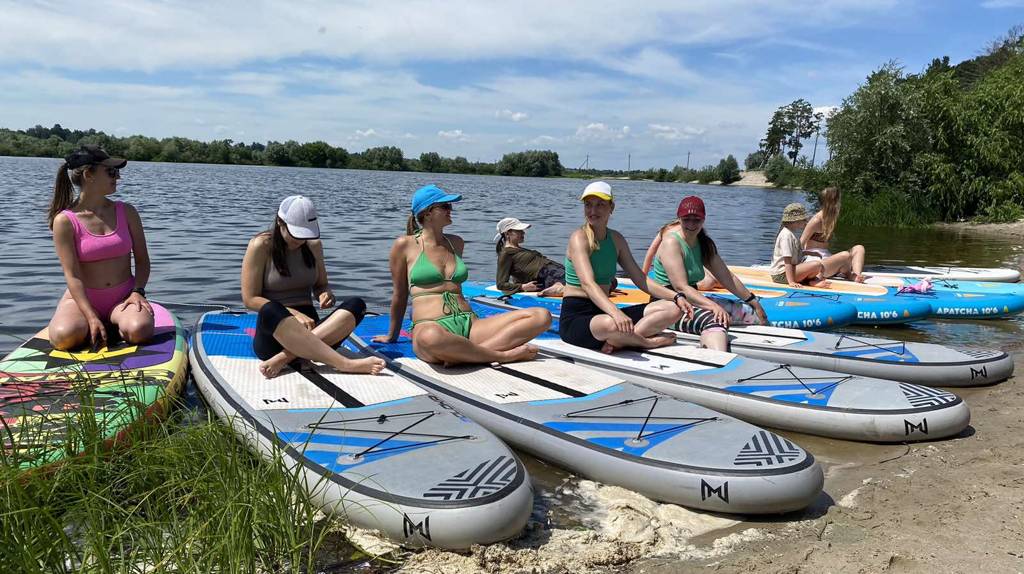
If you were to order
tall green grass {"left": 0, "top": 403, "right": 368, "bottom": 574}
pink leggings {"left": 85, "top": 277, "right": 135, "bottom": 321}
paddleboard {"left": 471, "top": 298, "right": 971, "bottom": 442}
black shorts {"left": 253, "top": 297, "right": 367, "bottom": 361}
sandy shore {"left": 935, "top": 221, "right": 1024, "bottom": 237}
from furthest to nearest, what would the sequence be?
1. sandy shore {"left": 935, "top": 221, "right": 1024, "bottom": 237}
2. pink leggings {"left": 85, "top": 277, "right": 135, "bottom": 321}
3. black shorts {"left": 253, "top": 297, "right": 367, "bottom": 361}
4. paddleboard {"left": 471, "top": 298, "right": 971, "bottom": 442}
5. tall green grass {"left": 0, "top": 403, "right": 368, "bottom": 574}

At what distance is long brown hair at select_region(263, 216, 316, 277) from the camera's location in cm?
482

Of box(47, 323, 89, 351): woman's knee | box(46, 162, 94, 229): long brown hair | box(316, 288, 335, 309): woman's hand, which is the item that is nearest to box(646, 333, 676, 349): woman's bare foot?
box(316, 288, 335, 309): woman's hand

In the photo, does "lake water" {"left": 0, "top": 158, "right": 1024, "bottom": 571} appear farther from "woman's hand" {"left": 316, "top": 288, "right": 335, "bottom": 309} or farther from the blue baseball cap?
the blue baseball cap

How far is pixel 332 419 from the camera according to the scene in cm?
381

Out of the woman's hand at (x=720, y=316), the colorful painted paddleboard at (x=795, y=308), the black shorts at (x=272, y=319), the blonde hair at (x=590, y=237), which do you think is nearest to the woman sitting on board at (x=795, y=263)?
the colorful painted paddleboard at (x=795, y=308)

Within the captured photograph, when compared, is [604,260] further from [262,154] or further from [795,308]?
[262,154]

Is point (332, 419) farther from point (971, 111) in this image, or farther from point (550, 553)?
point (971, 111)

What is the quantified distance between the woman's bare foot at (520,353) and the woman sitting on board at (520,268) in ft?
10.9

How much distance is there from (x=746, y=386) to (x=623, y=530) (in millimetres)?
1976

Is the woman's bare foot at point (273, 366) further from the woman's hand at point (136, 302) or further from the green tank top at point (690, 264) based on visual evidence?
the green tank top at point (690, 264)

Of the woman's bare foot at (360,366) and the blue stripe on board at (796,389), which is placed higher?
the woman's bare foot at (360,366)

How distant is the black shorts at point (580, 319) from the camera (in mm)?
5559

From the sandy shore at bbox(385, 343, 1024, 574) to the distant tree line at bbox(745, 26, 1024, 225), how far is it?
23.3 metres

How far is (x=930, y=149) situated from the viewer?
24.5 meters
